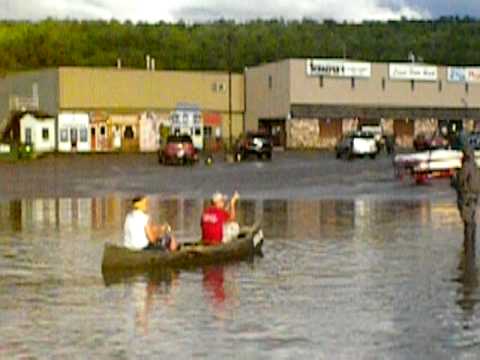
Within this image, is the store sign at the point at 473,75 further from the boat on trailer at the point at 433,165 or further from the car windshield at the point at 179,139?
the boat on trailer at the point at 433,165

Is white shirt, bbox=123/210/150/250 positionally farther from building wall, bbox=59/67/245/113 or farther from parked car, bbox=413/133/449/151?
building wall, bbox=59/67/245/113

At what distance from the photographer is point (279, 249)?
22391 mm

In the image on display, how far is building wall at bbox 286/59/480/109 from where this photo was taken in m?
89.8

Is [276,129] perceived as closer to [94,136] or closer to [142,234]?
[94,136]

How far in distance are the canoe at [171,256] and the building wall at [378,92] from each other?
69.7m

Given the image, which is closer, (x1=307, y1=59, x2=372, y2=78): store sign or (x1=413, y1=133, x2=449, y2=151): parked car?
(x1=413, y1=133, x2=449, y2=151): parked car

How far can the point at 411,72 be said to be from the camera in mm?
93188

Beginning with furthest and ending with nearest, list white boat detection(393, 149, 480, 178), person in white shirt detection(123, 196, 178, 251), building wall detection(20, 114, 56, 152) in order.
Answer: building wall detection(20, 114, 56, 152) → white boat detection(393, 149, 480, 178) → person in white shirt detection(123, 196, 178, 251)

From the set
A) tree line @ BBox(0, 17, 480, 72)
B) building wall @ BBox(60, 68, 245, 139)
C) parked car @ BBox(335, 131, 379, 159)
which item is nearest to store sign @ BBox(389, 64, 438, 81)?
building wall @ BBox(60, 68, 245, 139)

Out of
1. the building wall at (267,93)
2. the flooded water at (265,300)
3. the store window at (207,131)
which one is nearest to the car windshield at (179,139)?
the building wall at (267,93)

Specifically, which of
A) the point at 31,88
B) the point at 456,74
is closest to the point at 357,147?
the point at 456,74

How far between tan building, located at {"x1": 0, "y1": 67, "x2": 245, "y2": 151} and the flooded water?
210 ft

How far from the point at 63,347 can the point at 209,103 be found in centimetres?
8403

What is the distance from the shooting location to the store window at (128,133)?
91625 millimetres
